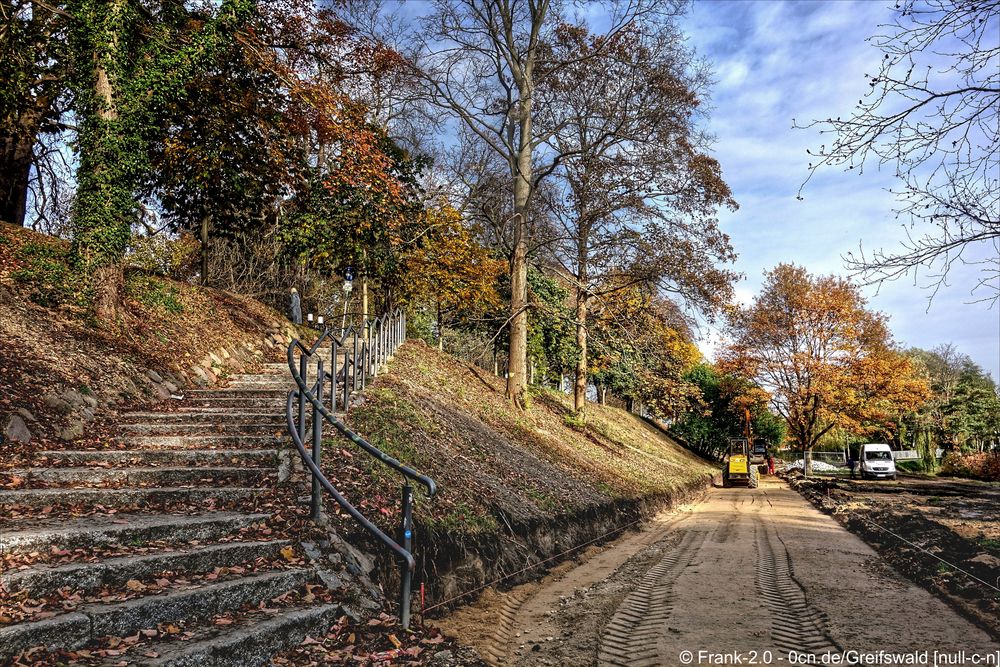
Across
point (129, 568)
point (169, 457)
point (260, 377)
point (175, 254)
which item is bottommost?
point (129, 568)

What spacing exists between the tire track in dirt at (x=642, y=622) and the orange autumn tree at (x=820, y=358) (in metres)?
29.1

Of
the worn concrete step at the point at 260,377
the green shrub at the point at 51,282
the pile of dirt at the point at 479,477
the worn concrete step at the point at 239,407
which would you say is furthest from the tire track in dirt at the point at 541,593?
the green shrub at the point at 51,282

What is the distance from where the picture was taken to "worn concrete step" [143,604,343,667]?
358 centimetres

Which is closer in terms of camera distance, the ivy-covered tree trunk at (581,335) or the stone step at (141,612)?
the stone step at (141,612)

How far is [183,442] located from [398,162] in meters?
14.1

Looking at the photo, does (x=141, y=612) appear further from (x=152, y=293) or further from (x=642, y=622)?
(x=152, y=293)

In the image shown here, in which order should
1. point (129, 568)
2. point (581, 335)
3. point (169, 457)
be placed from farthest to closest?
1. point (581, 335)
2. point (169, 457)
3. point (129, 568)

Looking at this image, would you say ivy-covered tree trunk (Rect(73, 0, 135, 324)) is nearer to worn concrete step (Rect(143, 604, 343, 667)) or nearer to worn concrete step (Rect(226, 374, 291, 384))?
worn concrete step (Rect(226, 374, 291, 384))

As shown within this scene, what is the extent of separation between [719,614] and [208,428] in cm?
615

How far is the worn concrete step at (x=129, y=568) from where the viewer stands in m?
3.97

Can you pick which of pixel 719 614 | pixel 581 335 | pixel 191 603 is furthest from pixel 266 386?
pixel 581 335

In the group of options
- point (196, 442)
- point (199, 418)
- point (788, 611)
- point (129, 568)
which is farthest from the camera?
point (199, 418)

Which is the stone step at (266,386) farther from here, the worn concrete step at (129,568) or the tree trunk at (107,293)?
the worn concrete step at (129,568)

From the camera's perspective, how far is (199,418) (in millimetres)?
8117
